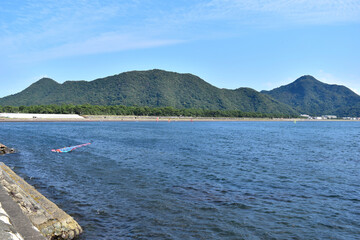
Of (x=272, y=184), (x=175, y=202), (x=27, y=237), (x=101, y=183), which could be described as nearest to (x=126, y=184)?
(x=101, y=183)

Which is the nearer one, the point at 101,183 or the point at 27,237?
the point at 27,237

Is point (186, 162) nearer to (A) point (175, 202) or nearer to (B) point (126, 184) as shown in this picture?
(B) point (126, 184)

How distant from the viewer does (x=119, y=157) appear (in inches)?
1535

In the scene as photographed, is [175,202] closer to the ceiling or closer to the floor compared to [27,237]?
closer to the floor

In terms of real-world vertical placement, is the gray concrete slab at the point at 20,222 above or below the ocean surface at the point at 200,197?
above

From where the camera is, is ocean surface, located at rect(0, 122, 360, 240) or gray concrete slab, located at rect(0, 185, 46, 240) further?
ocean surface, located at rect(0, 122, 360, 240)

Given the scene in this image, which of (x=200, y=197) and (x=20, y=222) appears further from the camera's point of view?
(x=200, y=197)

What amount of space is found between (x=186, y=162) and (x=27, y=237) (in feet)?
94.1

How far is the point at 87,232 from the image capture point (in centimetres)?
1417

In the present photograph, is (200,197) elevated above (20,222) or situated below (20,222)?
below

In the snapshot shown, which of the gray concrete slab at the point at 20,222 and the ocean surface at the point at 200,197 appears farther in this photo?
the ocean surface at the point at 200,197

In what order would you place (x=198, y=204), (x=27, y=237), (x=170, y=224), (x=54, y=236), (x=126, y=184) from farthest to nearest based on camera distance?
(x=126, y=184) → (x=198, y=204) → (x=170, y=224) → (x=54, y=236) → (x=27, y=237)

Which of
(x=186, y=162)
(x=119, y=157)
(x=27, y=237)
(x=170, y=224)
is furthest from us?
(x=119, y=157)

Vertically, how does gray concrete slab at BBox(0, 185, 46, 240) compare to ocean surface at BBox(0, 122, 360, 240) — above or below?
above
